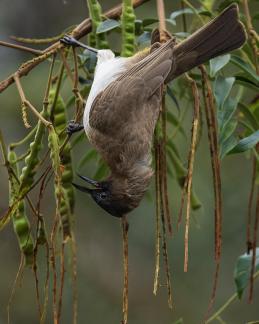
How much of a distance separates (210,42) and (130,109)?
0.48 m

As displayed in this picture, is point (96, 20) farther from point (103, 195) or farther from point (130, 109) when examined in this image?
point (103, 195)

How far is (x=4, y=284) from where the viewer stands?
19.1ft

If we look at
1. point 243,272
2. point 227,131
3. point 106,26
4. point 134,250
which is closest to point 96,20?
point 106,26

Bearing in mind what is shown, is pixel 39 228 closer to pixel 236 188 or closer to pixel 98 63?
pixel 98 63

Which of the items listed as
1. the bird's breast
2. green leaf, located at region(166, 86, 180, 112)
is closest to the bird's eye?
the bird's breast

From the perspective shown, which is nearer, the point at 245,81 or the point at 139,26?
the point at 245,81

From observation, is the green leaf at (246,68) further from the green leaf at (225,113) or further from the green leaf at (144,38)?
the green leaf at (144,38)

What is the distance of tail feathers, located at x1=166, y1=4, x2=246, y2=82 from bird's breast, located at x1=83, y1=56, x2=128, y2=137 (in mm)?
222

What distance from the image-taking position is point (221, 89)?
8.48 feet

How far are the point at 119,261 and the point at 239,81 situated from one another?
11.9 feet

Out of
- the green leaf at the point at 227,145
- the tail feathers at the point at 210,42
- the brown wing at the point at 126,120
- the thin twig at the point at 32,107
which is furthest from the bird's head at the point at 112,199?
the thin twig at the point at 32,107

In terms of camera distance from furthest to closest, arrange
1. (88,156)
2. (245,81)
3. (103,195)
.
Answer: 1. (88,156)
2. (103,195)
3. (245,81)

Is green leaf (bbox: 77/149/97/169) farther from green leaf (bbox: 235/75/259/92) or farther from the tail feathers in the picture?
green leaf (bbox: 235/75/259/92)

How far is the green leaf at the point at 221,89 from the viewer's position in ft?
8.32
